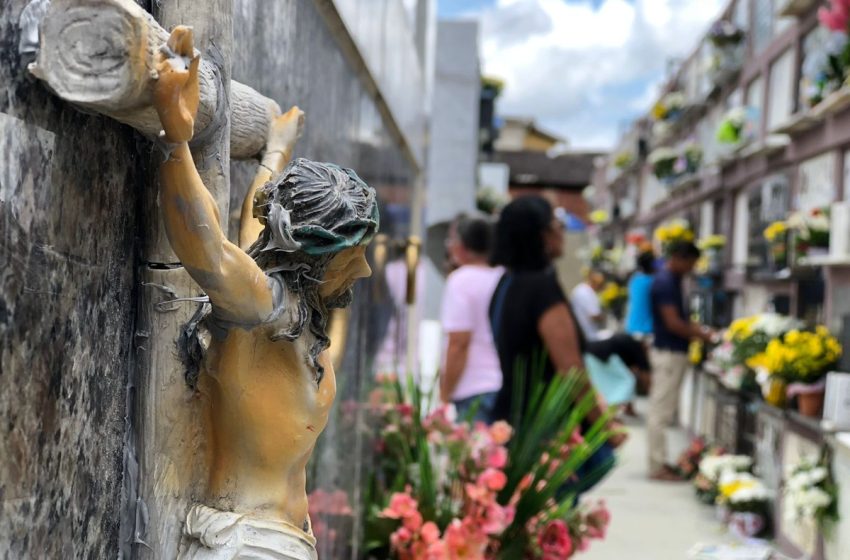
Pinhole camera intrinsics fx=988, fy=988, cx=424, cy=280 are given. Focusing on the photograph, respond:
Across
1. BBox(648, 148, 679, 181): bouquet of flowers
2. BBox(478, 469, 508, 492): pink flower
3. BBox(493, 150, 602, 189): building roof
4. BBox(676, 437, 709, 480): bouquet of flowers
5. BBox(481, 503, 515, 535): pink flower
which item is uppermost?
BBox(493, 150, 602, 189): building roof

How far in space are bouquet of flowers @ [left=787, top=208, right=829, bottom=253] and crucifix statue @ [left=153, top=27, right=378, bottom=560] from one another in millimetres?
5017

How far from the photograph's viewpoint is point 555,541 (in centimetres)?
296

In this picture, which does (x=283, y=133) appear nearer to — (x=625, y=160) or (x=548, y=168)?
(x=625, y=160)

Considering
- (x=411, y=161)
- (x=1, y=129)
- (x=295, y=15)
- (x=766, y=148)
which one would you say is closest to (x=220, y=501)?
(x=1, y=129)

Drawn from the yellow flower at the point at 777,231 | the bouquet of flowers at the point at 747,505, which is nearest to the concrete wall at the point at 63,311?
the bouquet of flowers at the point at 747,505

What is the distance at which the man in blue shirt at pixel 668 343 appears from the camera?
7.67 meters

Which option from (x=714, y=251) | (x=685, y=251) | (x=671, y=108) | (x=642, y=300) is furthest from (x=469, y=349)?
(x=671, y=108)

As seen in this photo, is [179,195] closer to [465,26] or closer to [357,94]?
[357,94]

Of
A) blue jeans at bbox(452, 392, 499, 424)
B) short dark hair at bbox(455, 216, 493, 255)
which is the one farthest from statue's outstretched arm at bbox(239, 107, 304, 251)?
short dark hair at bbox(455, 216, 493, 255)

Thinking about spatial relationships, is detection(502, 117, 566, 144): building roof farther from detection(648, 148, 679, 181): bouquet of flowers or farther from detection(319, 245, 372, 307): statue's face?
detection(319, 245, 372, 307): statue's face

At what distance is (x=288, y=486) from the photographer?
3.37 feet

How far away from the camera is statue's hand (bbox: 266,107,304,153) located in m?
1.24

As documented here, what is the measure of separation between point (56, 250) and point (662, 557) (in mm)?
5527

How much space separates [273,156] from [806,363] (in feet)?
14.8
